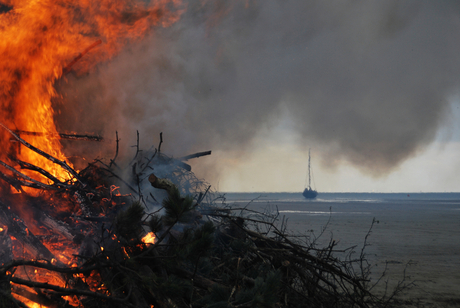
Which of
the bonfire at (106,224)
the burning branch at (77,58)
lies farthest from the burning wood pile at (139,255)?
the burning branch at (77,58)

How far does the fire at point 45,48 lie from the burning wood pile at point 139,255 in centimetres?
109

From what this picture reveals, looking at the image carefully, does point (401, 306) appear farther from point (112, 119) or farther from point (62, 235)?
point (112, 119)

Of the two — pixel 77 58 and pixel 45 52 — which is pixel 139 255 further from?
pixel 77 58

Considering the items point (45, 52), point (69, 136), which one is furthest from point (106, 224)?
point (45, 52)

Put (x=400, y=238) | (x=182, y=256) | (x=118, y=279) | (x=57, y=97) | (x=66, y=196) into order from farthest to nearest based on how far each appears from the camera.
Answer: (x=400, y=238) → (x=57, y=97) → (x=66, y=196) → (x=118, y=279) → (x=182, y=256)

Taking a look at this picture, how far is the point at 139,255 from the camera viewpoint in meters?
2.82

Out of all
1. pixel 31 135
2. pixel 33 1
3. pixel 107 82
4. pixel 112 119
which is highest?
pixel 33 1

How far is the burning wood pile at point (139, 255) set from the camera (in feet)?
8.39

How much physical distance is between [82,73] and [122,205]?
494 centimetres

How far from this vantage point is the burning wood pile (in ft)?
8.39

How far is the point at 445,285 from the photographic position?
24.4 feet

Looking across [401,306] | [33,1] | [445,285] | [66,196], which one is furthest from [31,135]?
[445,285]

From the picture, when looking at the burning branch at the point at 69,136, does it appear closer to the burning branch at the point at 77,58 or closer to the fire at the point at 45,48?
the fire at the point at 45,48

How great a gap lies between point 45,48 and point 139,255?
5.74 metres
